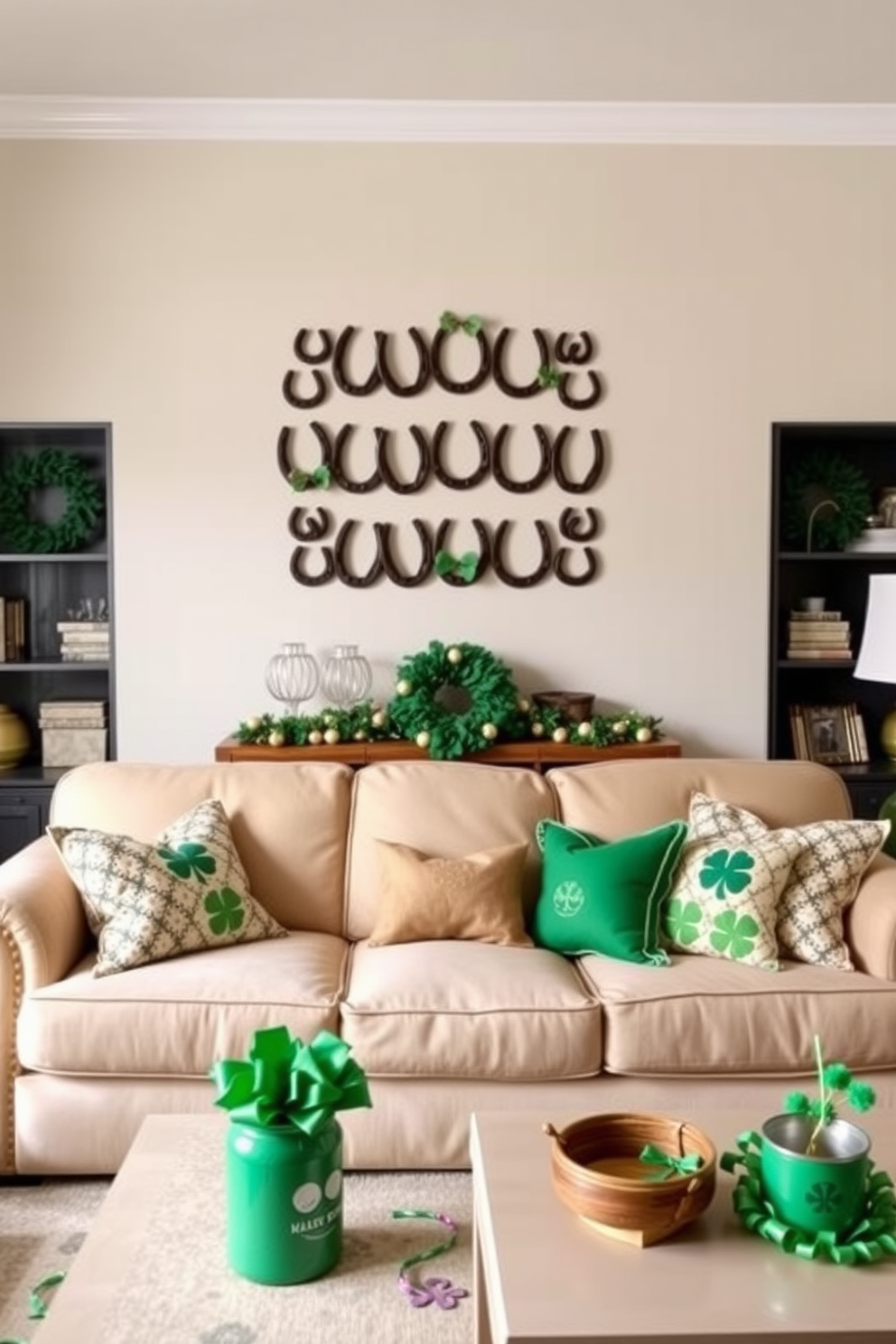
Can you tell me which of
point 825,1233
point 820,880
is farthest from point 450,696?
point 825,1233

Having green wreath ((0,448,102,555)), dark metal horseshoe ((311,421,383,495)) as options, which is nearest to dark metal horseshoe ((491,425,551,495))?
dark metal horseshoe ((311,421,383,495))

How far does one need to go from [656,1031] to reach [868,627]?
4.07 ft

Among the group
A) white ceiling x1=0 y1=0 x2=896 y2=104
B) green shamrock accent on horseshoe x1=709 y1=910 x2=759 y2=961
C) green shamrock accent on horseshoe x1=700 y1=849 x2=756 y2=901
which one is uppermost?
white ceiling x1=0 y1=0 x2=896 y2=104

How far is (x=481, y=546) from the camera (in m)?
4.49

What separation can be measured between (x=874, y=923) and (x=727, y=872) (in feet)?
1.12

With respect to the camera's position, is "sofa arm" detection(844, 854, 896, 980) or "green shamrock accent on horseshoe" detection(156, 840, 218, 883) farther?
"green shamrock accent on horseshoe" detection(156, 840, 218, 883)

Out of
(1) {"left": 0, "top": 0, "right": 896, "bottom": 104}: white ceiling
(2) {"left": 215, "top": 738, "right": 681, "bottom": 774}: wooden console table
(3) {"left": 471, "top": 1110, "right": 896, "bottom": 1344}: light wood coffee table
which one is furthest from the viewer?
(2) {"left": 215, "top": 738, "right": 681, "bottom": 774}: wooden console table

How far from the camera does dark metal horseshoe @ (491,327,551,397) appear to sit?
4457 millimetres

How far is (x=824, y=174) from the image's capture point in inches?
176

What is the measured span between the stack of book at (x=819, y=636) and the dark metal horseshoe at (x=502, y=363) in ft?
4.05

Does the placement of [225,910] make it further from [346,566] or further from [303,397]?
[303,397]

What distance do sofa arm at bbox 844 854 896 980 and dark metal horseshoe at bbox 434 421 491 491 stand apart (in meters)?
1.99

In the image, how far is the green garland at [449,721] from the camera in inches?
162

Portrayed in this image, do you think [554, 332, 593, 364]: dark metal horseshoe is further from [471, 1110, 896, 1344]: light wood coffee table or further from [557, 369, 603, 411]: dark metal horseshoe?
[471, 1110, 896, 1344]: light wood coffee table
